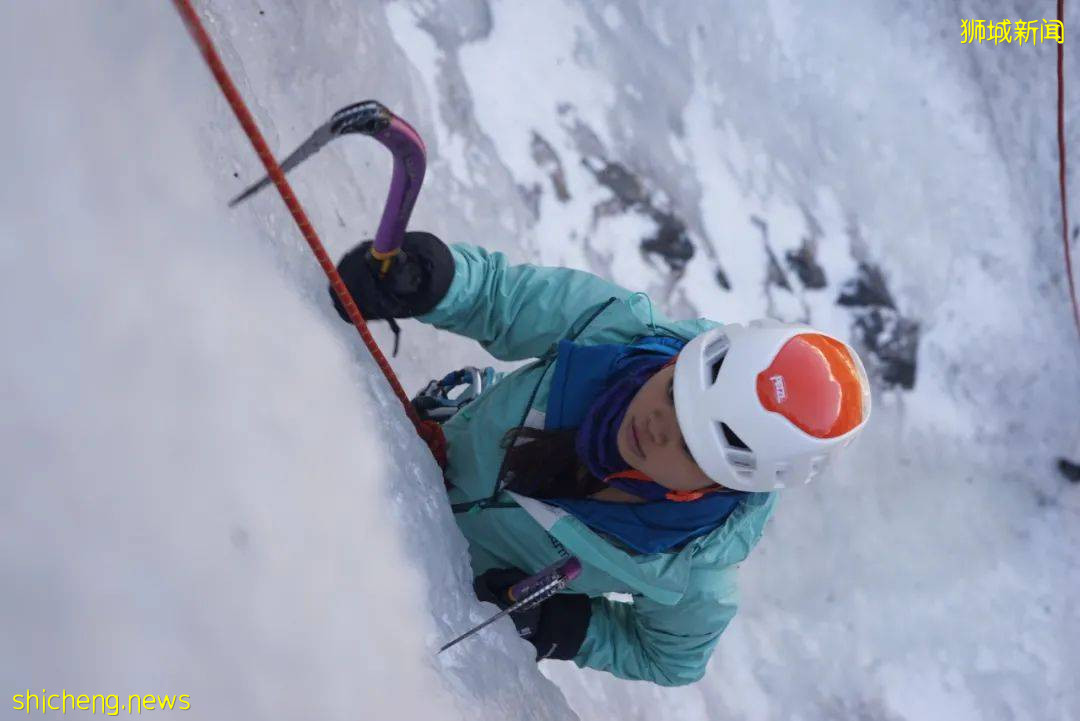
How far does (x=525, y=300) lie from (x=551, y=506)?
319 mm

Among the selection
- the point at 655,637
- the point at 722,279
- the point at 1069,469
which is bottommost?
the point at 1069,469

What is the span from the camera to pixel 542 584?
48.5 inches

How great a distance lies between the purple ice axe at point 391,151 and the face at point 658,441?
0.40m

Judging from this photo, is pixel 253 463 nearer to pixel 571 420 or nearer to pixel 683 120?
pixel 571 420

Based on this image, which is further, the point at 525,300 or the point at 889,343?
the point at 889,343

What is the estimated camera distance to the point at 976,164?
8.98 ft

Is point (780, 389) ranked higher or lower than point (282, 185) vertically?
lower

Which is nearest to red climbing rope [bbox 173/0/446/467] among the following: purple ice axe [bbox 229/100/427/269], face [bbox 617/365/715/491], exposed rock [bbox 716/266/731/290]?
purple ice axe [bbox 229/100/427/269]

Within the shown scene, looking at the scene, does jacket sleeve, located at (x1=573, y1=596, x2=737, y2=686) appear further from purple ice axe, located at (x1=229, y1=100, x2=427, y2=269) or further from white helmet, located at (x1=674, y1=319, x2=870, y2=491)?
purple ice axe, located at (x1=229, y1=100, x2=427, y2=269)

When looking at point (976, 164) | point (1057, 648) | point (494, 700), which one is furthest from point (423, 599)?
point (976, 164)

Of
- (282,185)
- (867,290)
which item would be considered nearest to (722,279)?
(867,290)

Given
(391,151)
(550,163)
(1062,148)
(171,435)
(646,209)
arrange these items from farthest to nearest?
(1062,148)
(646,209)
(550,163)
(391,151)
(171,435)

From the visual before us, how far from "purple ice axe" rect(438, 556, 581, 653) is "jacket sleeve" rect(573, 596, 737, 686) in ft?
0.70

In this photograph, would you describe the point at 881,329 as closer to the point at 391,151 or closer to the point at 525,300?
the point at 525,300
